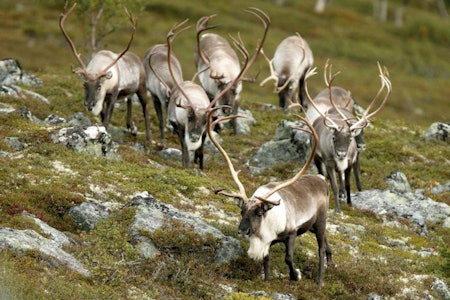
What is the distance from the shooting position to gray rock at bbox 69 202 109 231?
15.3 metres

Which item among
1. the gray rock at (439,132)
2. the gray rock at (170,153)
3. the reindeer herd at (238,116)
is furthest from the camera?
the gray rock at (439,132)

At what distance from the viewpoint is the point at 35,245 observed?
43.0 feet

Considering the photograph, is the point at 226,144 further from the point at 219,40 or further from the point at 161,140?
the point at 219,40

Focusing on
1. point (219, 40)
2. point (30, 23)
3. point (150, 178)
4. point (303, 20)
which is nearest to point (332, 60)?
point (303, 20)

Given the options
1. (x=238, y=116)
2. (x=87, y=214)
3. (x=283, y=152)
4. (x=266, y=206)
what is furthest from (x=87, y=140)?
(x=283, y=152)

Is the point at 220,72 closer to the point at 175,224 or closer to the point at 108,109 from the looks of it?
the point at 108,109

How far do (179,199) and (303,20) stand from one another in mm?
58882

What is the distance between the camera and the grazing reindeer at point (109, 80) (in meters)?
21.9

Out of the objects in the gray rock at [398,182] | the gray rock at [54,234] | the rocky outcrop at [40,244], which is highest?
the rocky outcrop at [40,244]

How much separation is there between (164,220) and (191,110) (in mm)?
5661

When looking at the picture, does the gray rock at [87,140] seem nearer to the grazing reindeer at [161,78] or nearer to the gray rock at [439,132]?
the grazing reindeer at [161,78]

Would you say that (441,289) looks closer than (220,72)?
→ Yes

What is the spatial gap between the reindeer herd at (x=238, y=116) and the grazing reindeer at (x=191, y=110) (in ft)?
0.08

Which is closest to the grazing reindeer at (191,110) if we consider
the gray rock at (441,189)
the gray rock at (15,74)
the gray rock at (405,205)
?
the gray rock at (405,205)
